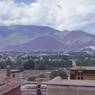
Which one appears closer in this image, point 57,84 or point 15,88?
point 57,84

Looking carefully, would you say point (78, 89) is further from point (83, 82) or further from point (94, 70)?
point (94, 70)

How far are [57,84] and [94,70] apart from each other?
3.42 metres

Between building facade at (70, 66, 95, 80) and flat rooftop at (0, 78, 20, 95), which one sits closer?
flat rooftop at (0, 78, 20, 95)

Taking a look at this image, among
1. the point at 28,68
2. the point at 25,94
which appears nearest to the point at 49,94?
the point at 25,94

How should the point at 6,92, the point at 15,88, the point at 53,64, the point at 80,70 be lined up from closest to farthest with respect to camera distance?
the point at 6,92 < the point at 15,88 < the point at 80,70 < the point at 53,64

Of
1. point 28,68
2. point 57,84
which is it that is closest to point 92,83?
point 57,84

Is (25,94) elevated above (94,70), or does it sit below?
below

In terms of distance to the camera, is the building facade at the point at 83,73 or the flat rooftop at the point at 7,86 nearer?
the flat rooftop at the point at 7,86

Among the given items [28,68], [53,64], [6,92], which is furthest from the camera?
[53,64]

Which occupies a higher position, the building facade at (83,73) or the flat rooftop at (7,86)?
the building facade at (83,73)

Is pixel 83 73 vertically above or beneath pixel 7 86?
above

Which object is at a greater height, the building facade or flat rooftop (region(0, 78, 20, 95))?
the building facade

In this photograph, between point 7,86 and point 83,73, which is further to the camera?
point 83,73

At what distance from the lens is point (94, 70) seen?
53.5ft
